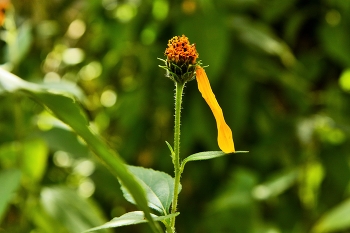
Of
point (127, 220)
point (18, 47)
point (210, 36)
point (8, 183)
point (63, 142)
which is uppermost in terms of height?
point (210, 36)

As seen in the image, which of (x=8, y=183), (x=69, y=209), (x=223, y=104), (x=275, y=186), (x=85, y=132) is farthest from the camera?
(x=223, y=104)

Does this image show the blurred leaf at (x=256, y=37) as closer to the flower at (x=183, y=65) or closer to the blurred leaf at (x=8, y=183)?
the blurred leaf at (x=8, y=183)

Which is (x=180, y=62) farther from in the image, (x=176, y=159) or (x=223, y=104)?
(x=223, y=104)

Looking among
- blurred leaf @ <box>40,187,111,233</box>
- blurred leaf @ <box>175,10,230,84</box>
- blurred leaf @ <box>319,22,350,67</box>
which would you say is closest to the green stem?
blurred leaf @ <box>40,187,111,233</box>

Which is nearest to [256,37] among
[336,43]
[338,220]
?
[336,43]

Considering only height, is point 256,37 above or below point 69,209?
above

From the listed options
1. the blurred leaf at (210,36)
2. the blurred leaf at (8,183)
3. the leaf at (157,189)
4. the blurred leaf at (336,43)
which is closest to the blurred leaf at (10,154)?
the blurred leaf at (8,183)
